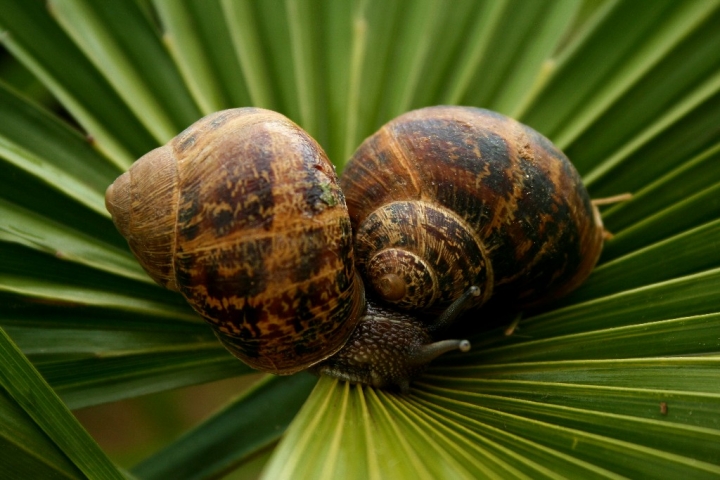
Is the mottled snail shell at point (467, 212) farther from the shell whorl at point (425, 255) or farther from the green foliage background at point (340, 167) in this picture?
the green foliage background at point (340, 167)

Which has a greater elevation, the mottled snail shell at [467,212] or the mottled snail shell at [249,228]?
the mottled snail shell at [467,212]

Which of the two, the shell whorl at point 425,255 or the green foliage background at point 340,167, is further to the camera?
the shell whorl at point 425,255

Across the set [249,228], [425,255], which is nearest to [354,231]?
[425,255]

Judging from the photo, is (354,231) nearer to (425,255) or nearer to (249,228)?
(425,255)

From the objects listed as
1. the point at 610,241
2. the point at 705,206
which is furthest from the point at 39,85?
the point at 705,206

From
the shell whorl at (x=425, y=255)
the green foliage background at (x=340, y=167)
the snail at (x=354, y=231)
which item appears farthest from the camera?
the shell whorl at (x=425, y=255)

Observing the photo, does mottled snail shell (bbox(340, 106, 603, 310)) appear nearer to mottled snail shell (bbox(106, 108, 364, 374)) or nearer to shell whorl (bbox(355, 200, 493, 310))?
shell whorl (bbox(355, 200, 493, 310))

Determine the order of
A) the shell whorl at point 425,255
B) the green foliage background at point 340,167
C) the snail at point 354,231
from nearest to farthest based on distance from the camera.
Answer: the green foliage background at point 340,167, the snail at point 354,231, the shell whorl at point 425,255

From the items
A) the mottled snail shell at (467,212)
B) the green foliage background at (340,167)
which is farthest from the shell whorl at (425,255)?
the green foliage background at (340,167)
